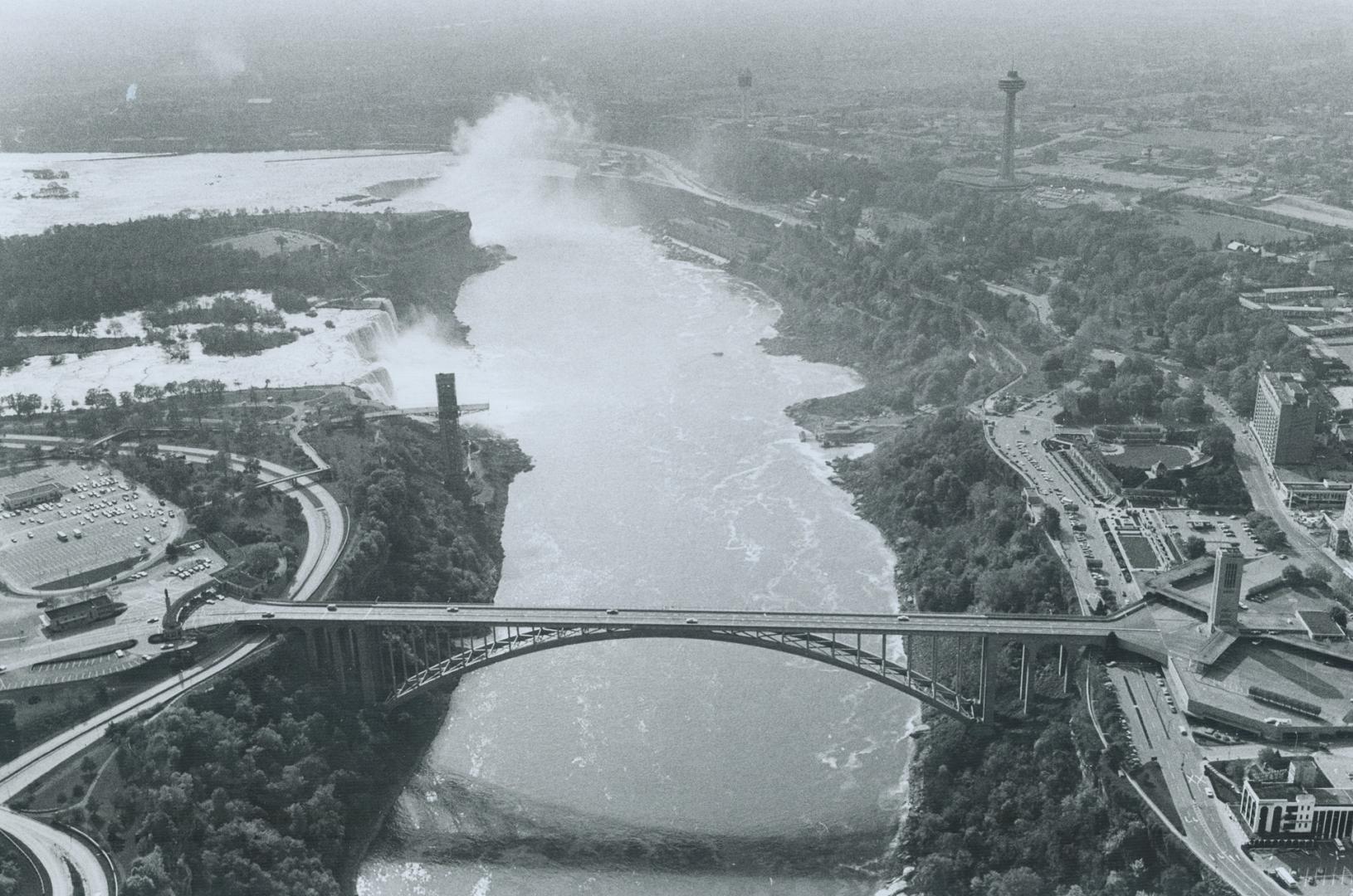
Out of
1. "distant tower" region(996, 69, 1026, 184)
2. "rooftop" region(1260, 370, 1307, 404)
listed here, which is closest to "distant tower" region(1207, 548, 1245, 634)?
"rooftop" region(1260, 370, 1307, 404)

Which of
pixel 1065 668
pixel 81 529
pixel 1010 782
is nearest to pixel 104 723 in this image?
pixel 81 529

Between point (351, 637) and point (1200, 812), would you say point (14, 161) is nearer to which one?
point (351, 637)

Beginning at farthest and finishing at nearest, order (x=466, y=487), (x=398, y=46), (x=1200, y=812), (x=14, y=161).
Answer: (x=398, y=46), (x=14, y=161), (x=466, y=487), (x=1200, y=812)

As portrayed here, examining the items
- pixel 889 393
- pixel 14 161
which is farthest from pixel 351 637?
pixel 14 161

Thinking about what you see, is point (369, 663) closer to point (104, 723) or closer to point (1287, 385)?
point (104, 723)

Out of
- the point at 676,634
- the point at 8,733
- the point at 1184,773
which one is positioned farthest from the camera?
the point at 676,634

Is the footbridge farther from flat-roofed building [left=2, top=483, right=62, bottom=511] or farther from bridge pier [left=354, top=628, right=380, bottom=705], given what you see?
flat-roofed building [left=2, top=483, right=62, bottom=511]
